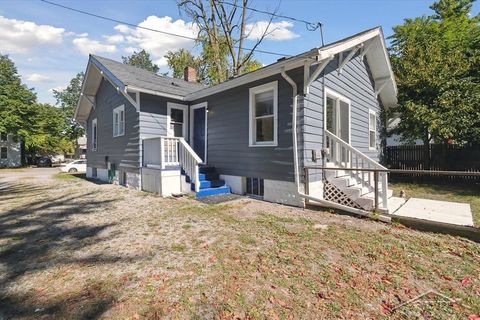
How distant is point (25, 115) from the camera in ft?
109

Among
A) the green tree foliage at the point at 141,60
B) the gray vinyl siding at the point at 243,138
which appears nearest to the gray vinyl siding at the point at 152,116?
the gray vinyl siding at the point at 243,138

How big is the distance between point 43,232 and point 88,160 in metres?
11.7

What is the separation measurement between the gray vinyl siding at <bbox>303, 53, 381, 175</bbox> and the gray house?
3 centimetres

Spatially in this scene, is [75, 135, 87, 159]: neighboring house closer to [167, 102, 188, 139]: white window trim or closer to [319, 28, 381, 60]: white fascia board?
[167, 102, 188, 139]: white window trim

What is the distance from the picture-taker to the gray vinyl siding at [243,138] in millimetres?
6629

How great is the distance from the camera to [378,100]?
12.0m

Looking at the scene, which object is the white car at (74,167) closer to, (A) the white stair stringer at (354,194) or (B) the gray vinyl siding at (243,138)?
(B) the gray vinyl siding at (243,138)

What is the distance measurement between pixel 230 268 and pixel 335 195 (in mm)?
4207

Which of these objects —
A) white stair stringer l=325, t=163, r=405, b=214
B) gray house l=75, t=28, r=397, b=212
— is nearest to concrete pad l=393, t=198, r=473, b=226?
white stair stringer l=325, t=163, r=405, b=214

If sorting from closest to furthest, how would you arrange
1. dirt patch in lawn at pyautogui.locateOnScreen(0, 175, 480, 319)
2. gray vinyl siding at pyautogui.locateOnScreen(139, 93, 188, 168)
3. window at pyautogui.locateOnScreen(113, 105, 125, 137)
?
1. dirt patch in lawn at pyautogui.locateOnScreen(0, 175, 480, 319)
2. gray vinyl siding at pyautogui.locateOnScreen(139, 93, 188, 168)
3. window at pyautogui.locateOnScreen(113, 105, 125, 137)

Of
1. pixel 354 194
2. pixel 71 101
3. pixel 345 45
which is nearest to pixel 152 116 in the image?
pixel 345 45

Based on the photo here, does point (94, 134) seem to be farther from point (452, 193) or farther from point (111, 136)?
point (452, 193)

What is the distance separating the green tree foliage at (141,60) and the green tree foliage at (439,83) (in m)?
55.0

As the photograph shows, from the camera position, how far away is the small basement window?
25.0 feet
